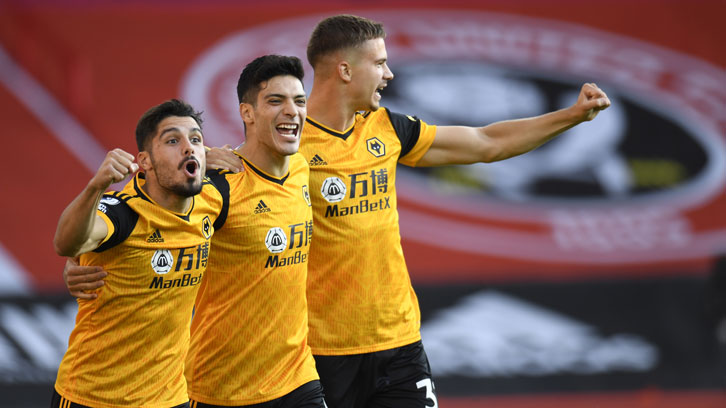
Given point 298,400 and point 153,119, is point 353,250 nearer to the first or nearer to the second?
point 298,400

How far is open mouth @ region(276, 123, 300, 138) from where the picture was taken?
4.93m

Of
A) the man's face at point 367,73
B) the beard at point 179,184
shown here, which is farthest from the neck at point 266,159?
the man's face at point 367,73

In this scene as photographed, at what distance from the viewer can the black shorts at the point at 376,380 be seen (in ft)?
17.5

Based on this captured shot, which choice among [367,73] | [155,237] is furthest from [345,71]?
[155,237]

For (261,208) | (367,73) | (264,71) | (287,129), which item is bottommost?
(261,208)

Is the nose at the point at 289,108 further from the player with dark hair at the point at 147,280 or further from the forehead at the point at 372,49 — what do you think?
the forehead at the point at 372,49

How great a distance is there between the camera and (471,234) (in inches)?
479

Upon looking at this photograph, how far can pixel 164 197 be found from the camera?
4590 mm

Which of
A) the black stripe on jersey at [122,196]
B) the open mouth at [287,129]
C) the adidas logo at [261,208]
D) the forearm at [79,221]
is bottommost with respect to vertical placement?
the forearm at [79,221]

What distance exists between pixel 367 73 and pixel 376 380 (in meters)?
1.72

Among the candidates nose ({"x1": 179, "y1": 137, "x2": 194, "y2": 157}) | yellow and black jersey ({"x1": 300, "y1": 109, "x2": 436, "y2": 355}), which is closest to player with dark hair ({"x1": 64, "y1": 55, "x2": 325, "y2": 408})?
yellow and black jersey ({"x1": 300, "y1": 109, "x2": 436, "y2": 355})

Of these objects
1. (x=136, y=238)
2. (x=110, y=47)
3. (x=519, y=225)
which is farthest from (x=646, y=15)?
(x=136, y=238)

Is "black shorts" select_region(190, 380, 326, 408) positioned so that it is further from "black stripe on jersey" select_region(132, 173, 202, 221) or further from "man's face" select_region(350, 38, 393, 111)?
"man's face" select_region(350, 38, 393, 111)

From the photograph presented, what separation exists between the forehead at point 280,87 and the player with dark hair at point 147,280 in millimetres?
465
